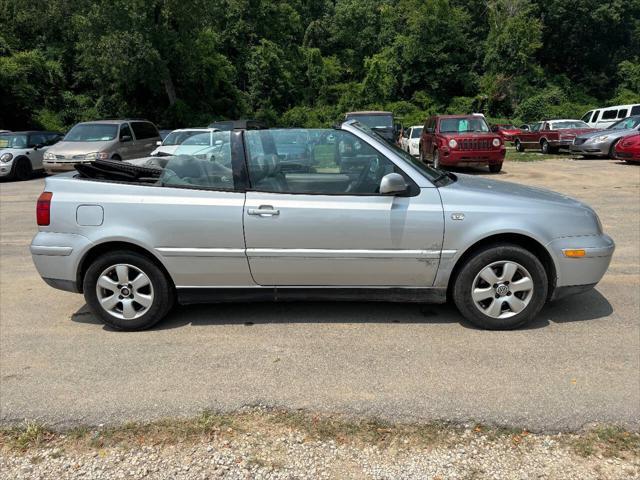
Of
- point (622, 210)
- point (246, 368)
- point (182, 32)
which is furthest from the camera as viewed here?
point (182, 32)

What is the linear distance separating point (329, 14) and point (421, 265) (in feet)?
188

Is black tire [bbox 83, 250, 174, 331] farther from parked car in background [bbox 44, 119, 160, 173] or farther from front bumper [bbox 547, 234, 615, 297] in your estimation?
parked car in background [bbox 44, 119, 160, 173]

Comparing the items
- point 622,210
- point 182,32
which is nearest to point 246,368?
point 622,210

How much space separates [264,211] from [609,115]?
2574 cm

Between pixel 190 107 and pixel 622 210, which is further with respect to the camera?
pixel 190 107

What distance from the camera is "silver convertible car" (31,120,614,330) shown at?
412 cm

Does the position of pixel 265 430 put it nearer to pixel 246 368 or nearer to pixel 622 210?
pixel 246 368

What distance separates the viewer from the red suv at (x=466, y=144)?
1529 cm

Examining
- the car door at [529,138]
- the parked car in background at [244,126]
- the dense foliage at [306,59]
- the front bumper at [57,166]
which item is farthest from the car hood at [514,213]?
the dense foliage at [306,59]

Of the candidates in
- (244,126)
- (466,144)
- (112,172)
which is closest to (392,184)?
(112,172)

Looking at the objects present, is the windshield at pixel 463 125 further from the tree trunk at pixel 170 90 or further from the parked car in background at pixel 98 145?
the tree trunk at pixel 170 90

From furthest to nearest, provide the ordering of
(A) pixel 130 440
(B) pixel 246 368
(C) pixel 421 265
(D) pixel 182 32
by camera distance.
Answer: (D) pixel 182 32 → (C) pixel 421 265 → (B) pixel 246 368 → (A) pixel 130 440

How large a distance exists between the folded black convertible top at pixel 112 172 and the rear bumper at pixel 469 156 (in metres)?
11.5

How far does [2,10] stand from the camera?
3741cm
